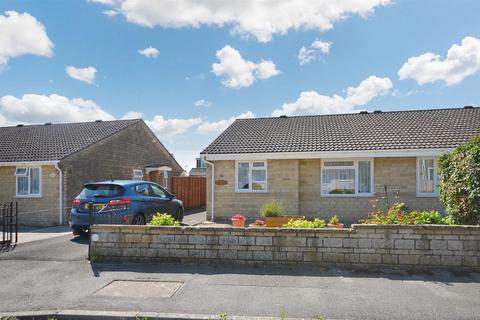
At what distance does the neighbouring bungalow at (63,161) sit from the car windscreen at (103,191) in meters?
5.21

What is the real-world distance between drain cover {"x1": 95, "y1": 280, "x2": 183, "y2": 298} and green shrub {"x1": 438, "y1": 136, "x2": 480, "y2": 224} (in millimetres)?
5549


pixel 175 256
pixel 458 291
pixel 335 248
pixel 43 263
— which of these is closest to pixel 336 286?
pixel 335 248

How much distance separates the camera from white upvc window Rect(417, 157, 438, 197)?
1270 cm

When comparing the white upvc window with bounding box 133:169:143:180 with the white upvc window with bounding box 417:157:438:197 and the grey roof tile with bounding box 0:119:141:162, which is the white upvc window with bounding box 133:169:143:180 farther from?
the white upvc window with bounding box 417:157:438:197

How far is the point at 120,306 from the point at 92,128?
16305mm

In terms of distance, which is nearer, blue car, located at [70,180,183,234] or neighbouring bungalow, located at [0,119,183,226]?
blue car, located at [70,180,183,234]

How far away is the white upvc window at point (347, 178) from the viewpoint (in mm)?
13203

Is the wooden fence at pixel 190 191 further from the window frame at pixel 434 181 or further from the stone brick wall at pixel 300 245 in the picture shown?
the stone brick wall at pixel 300 245

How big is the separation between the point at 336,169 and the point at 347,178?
20.3 inches

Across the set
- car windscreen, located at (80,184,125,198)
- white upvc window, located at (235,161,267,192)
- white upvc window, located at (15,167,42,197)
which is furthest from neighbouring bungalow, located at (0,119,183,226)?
white upvc window, located at (235,161,267,192)

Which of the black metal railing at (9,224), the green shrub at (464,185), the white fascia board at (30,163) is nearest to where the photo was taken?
the green shrub at (464,185)

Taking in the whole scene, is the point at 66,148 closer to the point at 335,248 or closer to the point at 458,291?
the point at 335,248

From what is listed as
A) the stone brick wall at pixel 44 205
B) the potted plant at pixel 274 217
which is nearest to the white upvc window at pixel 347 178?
the potted plant at pixel 274 217

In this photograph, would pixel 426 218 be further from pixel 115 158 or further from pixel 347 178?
pixel 115 158
